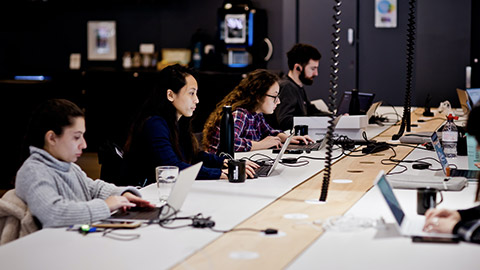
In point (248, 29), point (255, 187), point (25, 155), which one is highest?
point (248, 29)

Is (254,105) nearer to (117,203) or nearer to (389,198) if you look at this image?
(117,203)

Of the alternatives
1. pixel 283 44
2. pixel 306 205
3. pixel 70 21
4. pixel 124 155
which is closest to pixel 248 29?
pixel 283 44

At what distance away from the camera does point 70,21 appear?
1007cm

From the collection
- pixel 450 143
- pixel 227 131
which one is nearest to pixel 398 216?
pixel 227 131

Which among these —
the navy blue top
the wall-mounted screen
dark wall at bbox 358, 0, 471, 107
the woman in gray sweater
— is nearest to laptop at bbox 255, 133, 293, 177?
the navy blue top

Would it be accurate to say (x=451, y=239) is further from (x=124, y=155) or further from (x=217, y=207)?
(x=124, y=155)

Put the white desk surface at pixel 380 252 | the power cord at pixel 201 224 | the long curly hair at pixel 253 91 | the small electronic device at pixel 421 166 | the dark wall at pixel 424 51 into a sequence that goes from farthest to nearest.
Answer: the dark wall at pixel 424 51
the long curly hair at pixel 253 91
the small electronic device at pixel 421 166
the power cord at pixel 201 224
the white desk surface at pixel 380 252

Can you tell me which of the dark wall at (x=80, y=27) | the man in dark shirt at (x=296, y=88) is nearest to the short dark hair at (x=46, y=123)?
the man in dark shirt at (x=296, y=88)

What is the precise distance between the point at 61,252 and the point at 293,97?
145 inches

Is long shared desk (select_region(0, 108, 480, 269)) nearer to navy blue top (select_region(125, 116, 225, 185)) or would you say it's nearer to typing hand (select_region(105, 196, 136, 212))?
typing hand (select_region(105, 196, 136, 212))

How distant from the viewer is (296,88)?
5500mm

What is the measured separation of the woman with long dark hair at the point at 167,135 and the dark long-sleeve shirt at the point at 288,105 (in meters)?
1.85

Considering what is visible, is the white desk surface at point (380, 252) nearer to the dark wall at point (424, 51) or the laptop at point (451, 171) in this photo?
the laptop at point (451, 171)

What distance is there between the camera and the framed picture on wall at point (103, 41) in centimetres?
992
